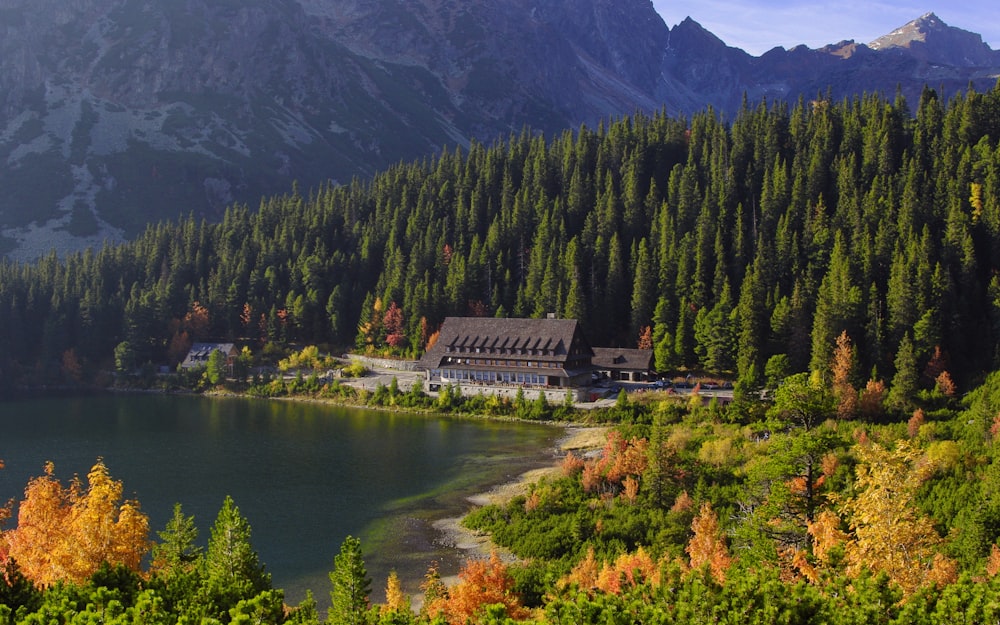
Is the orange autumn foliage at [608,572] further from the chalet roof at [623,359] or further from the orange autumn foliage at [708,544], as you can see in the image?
the chalet roof at [623,359]

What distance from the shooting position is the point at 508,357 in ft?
316

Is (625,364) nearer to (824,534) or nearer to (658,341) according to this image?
(658,341)

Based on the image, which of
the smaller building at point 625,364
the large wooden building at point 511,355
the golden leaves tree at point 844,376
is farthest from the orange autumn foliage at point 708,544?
the smaller building at point 625,364

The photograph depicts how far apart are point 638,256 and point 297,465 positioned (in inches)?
2288

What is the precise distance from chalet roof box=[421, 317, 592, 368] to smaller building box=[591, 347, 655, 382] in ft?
6.97

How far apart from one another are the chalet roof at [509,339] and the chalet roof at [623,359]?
179cm

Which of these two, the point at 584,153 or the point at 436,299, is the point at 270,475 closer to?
the point at 436,299

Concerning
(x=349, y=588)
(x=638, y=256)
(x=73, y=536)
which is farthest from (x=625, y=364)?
(x=73, y=536)

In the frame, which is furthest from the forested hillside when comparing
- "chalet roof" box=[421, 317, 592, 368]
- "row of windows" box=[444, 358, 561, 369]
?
"row of windows" box=[444, 358, 561, 369]

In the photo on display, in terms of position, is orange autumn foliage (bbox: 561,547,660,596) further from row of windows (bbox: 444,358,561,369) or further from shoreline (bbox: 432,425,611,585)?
row of windows (bbox: 444,358,561,369)

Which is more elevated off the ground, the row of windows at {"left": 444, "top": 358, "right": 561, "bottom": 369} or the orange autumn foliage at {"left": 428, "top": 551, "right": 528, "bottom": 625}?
the row of windows at {"left": 444, "top": 358, "right": 561, "bottom": 369}

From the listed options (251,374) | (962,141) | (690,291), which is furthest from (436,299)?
(962,141)

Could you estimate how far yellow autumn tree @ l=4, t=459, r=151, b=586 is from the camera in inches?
1236

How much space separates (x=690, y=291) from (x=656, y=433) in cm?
3731
